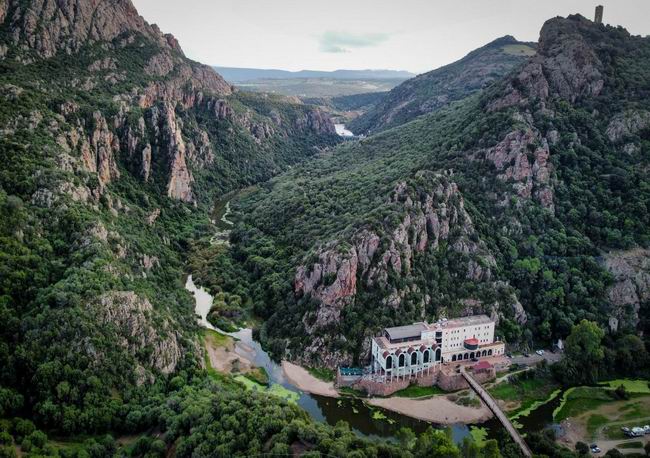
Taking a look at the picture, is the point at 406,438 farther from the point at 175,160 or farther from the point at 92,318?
the point at 175,160

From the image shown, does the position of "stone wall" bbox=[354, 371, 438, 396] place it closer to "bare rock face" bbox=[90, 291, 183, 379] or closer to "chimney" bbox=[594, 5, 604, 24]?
"bare rock face" bbox=[90, 291, 183, 379]

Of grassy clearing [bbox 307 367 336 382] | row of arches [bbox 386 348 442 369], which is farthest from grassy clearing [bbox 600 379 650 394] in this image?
grassy clearing [bbox 307 367 336 382]

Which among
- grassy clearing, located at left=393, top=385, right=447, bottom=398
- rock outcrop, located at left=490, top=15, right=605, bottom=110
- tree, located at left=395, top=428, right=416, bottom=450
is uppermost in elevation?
rock outcrop, located at left=490, top=15, right=605, bottom=110

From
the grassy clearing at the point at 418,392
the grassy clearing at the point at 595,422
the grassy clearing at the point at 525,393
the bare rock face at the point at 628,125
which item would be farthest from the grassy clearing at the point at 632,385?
the bare rock face at the point at 628,125

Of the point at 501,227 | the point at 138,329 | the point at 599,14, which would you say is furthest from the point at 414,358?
the point at 599,14

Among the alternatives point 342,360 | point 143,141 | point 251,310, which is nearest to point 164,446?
point 342,360

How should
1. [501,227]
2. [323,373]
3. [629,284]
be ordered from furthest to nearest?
[501,227]
[629,284]
[323,373]
